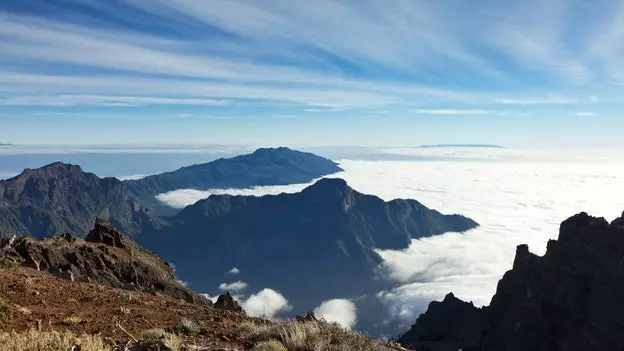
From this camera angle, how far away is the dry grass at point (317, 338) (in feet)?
34.9

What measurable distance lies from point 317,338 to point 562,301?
113105 millimetres

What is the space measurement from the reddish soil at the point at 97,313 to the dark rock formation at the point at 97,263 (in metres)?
14.4

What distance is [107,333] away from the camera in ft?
44.0

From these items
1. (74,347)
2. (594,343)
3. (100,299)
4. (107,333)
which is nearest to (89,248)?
(100,299)

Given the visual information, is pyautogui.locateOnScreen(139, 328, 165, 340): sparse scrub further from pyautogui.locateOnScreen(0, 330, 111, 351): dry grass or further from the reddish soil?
pyautogui.locateOnScreen(0, 330, 111, 351): dry grass

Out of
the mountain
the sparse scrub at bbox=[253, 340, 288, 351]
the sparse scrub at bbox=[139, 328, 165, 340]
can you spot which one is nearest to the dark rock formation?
the sparse scrub at bbox=[139, 328, 165, 340]

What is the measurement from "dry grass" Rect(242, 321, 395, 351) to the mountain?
100 m

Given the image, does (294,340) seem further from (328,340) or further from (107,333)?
(107,333)

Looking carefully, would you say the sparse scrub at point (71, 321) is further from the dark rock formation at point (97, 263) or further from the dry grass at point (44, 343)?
the dark rock formation at point (97, 263)

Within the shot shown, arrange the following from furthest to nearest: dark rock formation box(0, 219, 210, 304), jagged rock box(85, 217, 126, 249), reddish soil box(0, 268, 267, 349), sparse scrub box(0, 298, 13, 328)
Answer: jagged rock box(85, 217, 126, 249) < dark rock formation box(0, 219, 210, 304) < reddish soil box(0, 268, 267, 349) < sparse scrub box(0, 298, 13, 328)

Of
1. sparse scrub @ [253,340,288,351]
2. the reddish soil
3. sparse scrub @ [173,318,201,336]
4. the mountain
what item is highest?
sparse scrub @ [253,340,288,351]

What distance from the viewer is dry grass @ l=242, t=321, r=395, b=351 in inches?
419

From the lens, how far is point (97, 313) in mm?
16328

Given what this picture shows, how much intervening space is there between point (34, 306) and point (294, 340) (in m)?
10.8
